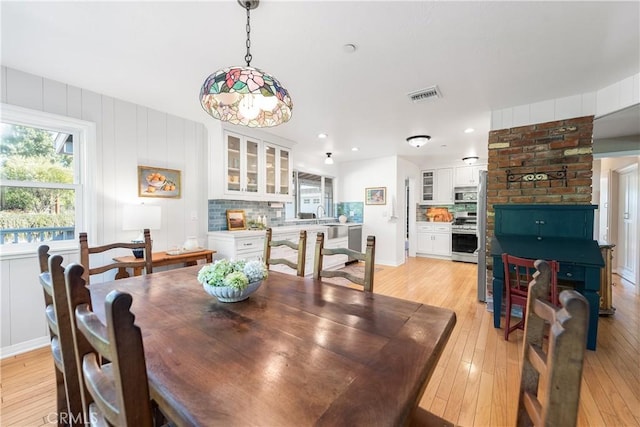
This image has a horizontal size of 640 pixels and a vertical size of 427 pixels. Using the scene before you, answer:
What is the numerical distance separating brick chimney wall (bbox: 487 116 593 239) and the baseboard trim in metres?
4.79

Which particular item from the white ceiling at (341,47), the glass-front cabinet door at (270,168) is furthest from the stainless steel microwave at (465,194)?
the glass-front cabinet door at (270,168)

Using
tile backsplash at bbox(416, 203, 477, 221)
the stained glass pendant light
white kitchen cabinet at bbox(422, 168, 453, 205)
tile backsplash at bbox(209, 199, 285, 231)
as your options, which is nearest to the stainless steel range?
tile backsplash at bbox(416, 203, 477, 221)

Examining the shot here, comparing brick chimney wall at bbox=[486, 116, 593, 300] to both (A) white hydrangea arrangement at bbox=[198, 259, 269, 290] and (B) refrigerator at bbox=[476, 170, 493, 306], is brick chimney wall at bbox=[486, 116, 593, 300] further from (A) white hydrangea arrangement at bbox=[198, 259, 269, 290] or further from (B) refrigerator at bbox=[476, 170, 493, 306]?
(A) white hydrangea arrangement at bbox=[198, 259, 269, 290]

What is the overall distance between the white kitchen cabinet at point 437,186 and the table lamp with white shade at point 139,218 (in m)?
5.90

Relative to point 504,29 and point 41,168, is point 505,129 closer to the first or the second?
point 504,29

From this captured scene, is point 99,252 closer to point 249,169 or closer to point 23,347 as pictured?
point 23,347

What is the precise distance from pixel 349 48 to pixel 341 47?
0.06 meters

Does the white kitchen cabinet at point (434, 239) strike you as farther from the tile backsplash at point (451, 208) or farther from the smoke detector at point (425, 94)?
the smoke detector at point (425, 94)

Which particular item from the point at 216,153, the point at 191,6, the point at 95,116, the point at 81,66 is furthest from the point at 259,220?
the point at 191,6

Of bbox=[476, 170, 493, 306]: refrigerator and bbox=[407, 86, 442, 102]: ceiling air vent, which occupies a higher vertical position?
bbox=[407, 86, 442, 102]: ceiling air vent

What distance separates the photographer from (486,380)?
192 cm

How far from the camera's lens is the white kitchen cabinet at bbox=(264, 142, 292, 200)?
4285 millimetres

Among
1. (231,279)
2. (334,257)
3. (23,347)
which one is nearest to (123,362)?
(231,279)

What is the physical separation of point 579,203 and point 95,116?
5.12 meters
